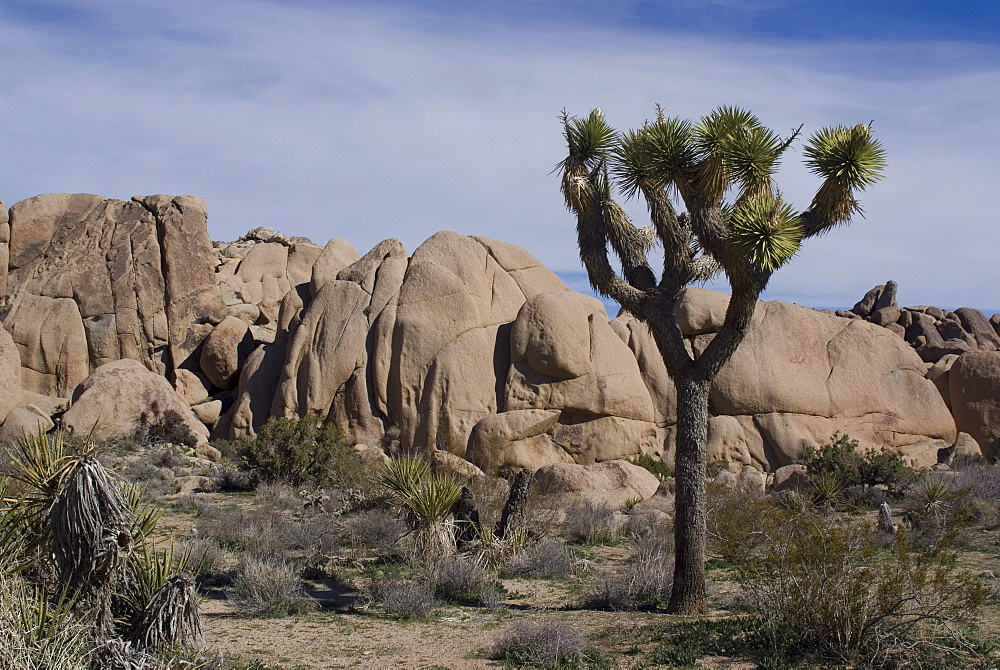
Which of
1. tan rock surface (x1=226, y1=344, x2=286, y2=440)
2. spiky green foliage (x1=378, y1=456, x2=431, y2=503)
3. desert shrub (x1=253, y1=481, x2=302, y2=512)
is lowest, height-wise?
desert shrub (x1=253, y1=481, x2=302, y2=512)

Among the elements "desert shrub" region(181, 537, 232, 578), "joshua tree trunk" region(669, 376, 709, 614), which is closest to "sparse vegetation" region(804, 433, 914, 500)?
"joshua tree trunk" region(669, 376, 709, 614)

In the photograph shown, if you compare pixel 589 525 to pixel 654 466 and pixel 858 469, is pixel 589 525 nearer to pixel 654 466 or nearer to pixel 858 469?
pixel 858 469

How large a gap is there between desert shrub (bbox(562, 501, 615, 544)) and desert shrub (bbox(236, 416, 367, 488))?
18.1ft

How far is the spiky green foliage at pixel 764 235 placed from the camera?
945cm

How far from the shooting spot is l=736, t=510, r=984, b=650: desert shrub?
307 inches

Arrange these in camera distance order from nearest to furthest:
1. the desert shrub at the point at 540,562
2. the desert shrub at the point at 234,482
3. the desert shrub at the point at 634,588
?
the desert shrub at the point at 634,588 → the desert shrub at the point at 540,562 → the desert shrub at the point at 234,482

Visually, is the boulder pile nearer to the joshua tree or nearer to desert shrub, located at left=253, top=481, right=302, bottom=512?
desert shrub, located at left=253, top=481, right=302, bottom=512

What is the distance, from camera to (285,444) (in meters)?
19.8

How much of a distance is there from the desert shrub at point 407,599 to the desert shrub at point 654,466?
1222cm

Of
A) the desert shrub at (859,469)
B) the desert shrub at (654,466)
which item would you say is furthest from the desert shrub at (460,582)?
the desert shrub at (654,466)

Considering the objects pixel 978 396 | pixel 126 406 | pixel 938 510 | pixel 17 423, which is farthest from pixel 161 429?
pixel 978 396

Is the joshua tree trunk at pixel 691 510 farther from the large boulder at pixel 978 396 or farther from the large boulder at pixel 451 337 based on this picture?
the large boulder at pixel 978 396

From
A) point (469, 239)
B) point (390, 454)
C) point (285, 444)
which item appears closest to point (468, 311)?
point (469, 239)

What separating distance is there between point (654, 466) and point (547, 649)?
14504 mm
